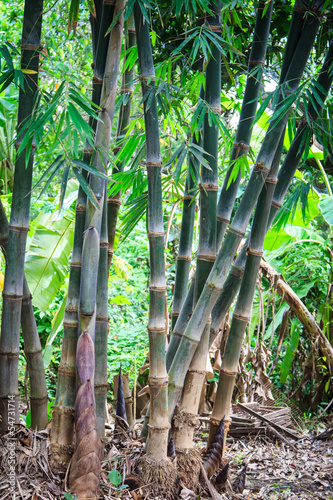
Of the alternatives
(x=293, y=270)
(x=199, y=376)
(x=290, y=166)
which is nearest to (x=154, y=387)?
(x=199, y=376)

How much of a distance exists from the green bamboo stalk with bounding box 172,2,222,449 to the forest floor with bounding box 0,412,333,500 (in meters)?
0.22

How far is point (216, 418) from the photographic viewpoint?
6.25 ft

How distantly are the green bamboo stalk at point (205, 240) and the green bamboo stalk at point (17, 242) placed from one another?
0.65 meters

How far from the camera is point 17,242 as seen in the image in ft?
5.47

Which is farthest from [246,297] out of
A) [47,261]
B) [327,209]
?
[327,209]

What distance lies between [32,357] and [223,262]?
844mm

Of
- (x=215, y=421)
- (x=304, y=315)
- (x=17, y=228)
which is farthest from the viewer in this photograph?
(x=304, y=315)

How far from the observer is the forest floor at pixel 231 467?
5.06 ft

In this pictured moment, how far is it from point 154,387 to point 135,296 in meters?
3.51

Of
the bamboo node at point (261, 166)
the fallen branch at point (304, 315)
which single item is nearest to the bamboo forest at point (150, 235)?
the bamboo node at point (261, 166)

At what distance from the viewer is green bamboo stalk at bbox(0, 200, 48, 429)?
5.84ft

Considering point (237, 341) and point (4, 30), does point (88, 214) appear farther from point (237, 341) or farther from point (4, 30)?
point (4, 30)

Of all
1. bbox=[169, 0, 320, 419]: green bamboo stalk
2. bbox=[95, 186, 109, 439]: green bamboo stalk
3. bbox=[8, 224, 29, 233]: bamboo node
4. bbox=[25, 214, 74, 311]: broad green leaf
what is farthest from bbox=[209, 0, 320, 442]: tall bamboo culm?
bbox=[25, 214, 74, 311]: broad green leaf

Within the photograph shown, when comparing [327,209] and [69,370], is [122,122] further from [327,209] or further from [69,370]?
[327,209]
